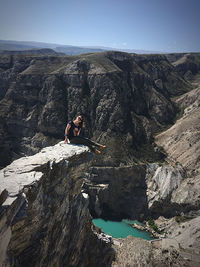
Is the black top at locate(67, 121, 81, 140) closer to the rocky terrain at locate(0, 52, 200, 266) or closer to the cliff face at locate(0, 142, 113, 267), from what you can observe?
the cliff face at locate(0, 142, 113, 267)

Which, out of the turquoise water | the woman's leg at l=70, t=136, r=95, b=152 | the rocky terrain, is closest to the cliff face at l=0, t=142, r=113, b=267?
the woman's leg at l=70, t=136, r=95, b=152

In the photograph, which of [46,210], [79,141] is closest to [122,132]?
[79,141]

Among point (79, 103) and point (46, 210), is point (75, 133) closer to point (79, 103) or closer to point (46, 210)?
point (46, 210)

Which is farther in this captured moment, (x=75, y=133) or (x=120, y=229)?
(x=120, y=229)

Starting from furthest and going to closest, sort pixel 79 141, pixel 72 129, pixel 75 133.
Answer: pixel 79 141
pixel 75 133
pixel 72 129

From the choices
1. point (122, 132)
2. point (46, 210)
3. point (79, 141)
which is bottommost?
point (122, 132)

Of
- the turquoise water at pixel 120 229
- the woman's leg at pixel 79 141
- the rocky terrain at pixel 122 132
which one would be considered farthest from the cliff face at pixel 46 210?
the turquoise water at pixel 120 229

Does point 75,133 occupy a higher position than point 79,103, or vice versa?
point 75,133
